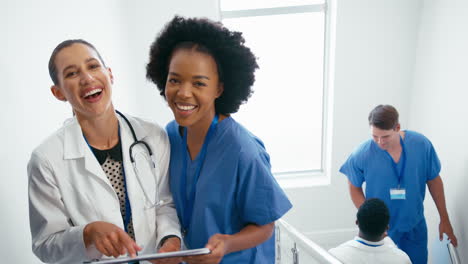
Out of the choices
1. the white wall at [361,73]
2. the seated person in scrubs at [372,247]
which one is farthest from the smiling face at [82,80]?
the white wall at [361,73]

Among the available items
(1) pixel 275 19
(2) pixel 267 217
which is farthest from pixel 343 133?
(2) pixel 267 217

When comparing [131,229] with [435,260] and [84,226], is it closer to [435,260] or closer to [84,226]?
[84,226]

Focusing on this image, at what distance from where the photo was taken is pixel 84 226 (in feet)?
3.24

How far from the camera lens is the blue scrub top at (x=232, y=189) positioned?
1.12m

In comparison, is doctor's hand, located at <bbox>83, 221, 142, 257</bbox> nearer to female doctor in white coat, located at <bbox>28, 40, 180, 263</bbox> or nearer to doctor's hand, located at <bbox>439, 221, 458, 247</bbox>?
female doctor in white coat, located at <bbox>28, 40, 180, 263</bbox>

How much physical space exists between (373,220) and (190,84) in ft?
3.94

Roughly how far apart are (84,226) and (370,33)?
2803 mm

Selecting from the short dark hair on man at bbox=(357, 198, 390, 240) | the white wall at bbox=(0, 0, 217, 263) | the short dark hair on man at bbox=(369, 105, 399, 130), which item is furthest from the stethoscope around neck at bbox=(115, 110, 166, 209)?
the short dark hair on man at bbox=(369, 105, 399, 130)

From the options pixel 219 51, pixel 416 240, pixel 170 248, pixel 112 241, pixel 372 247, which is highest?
pixel 219 51

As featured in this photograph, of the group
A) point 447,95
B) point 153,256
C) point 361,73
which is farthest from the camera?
point 361,73

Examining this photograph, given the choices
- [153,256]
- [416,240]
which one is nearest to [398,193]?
[416,240]

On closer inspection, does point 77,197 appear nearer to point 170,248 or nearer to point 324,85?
point 170,248

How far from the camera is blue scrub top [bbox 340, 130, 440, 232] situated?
233 centimetres

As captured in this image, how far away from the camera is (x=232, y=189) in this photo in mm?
1119
